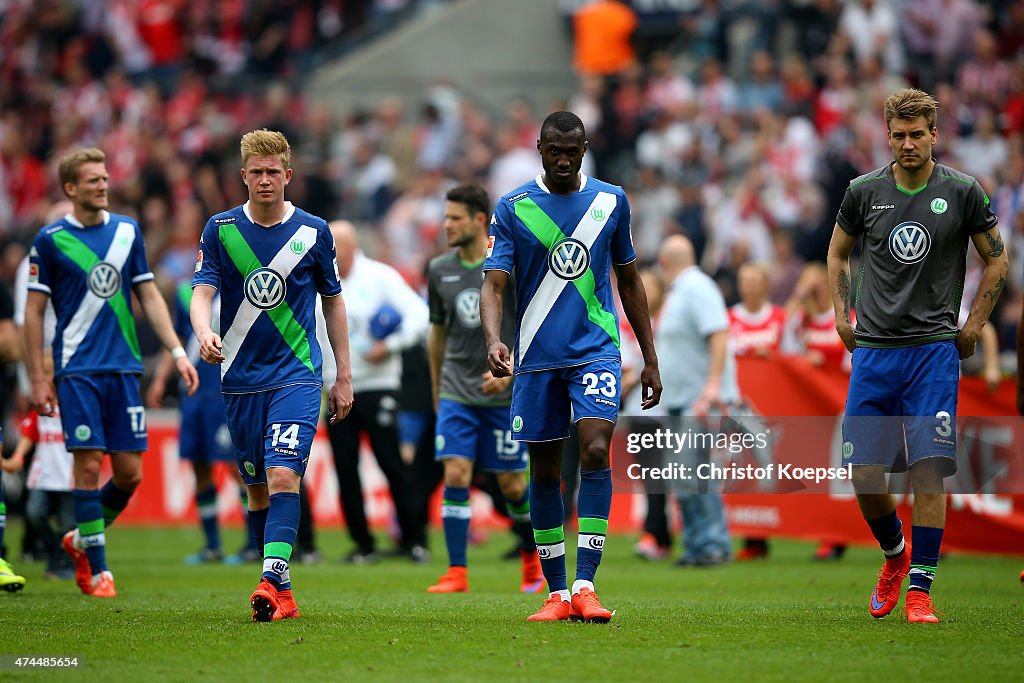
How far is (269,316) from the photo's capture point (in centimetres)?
829

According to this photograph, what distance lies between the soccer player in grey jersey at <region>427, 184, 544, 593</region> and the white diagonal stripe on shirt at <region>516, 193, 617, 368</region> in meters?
2.52

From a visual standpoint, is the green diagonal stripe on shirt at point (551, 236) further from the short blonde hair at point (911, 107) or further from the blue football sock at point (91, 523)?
the blue football sock at point (91, 523)

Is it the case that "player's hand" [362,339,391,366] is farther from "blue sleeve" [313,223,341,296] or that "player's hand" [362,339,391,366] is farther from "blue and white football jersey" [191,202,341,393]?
"blue and white football jersey" [191,202,341,393]

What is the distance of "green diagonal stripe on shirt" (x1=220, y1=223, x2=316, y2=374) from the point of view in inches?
326

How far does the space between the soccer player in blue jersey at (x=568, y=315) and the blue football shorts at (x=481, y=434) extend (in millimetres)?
2597

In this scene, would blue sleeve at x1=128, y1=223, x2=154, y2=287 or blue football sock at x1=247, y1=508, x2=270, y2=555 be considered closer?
blue football sock at x1=247, y1=508, x2=270, y2=555

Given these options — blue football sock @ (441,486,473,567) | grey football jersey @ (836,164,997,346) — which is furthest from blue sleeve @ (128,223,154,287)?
grey football jersey @ (836,164,997,346)

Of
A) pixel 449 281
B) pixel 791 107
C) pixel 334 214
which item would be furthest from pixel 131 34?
pixel 449 281

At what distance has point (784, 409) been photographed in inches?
577

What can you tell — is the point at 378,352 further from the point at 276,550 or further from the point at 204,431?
the point at 276,550

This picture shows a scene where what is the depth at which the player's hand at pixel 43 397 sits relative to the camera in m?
9.68

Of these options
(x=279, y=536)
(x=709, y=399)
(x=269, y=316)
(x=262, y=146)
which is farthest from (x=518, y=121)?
(x=279, y=536)

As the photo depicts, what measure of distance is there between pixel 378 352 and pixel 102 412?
3.84 metres

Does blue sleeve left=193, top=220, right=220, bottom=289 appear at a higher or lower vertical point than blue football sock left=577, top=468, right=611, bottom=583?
higher
